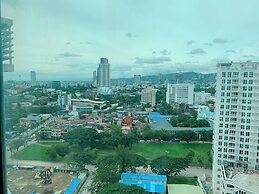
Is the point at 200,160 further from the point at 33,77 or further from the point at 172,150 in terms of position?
the point at 33,77

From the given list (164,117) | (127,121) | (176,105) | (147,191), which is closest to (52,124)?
(147,191)

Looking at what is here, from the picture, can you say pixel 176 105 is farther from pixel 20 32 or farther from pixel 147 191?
pixel 20 32

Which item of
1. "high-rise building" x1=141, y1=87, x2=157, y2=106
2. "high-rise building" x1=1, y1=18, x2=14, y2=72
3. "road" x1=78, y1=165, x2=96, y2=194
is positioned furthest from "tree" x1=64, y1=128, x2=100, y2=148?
"high-rise building" x1=1, y1=18, x2=14, y2=72

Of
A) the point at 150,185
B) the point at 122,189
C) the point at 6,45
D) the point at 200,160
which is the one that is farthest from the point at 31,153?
the point at 200,160

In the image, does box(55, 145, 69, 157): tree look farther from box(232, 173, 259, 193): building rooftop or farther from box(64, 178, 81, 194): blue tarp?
box(232, 173, 259, 193): building rooftop

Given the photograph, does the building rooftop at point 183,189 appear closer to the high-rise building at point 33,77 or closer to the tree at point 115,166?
the tree at point 115,166

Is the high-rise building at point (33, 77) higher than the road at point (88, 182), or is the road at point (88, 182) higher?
the high-rise building at point (33, 77)

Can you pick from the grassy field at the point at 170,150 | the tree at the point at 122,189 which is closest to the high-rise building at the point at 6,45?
the tree at the point at 122,189
